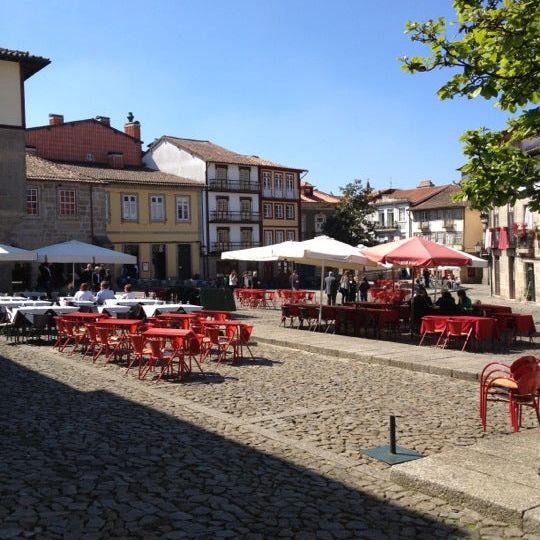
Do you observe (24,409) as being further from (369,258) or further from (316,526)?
(369,258)

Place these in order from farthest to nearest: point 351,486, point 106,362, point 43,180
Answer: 1. point 43,180
2. point 106,362
3. point 351,486

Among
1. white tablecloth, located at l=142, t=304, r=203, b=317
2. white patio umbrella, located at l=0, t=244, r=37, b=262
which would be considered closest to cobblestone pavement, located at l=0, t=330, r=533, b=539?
white tablecloth, located at l=142, t=304, r=203, b=317

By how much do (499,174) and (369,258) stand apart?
926 centimetres

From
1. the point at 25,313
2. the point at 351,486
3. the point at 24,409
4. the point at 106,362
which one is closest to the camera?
the point at 351,486

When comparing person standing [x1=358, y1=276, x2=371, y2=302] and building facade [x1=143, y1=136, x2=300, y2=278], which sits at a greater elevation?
building facade [x1=143, y1=136, x2=300, y2=278]

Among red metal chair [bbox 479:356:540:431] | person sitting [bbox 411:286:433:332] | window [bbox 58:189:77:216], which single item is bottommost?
red metal chair [bbox 479:356:540:431]

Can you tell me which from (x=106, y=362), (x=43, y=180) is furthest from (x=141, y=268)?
(x=106, y=362)

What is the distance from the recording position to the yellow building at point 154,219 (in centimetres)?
4206

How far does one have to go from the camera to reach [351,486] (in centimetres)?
554

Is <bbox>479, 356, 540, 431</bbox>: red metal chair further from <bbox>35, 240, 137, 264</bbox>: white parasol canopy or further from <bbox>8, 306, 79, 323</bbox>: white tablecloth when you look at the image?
<bbox>35, 240, 137, 264</bbox>: white parasol canopy

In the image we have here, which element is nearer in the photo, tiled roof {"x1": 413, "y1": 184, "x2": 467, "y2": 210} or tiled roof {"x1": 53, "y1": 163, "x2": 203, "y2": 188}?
tiled roof {"x1": 53, "y1": 163, "x2": 203, "y2": 188}

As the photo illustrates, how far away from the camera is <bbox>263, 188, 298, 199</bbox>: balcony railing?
5323 cm

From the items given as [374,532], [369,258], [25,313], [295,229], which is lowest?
[374,532]

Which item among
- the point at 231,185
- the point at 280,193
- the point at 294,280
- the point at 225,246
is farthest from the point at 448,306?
the point at 280,193
